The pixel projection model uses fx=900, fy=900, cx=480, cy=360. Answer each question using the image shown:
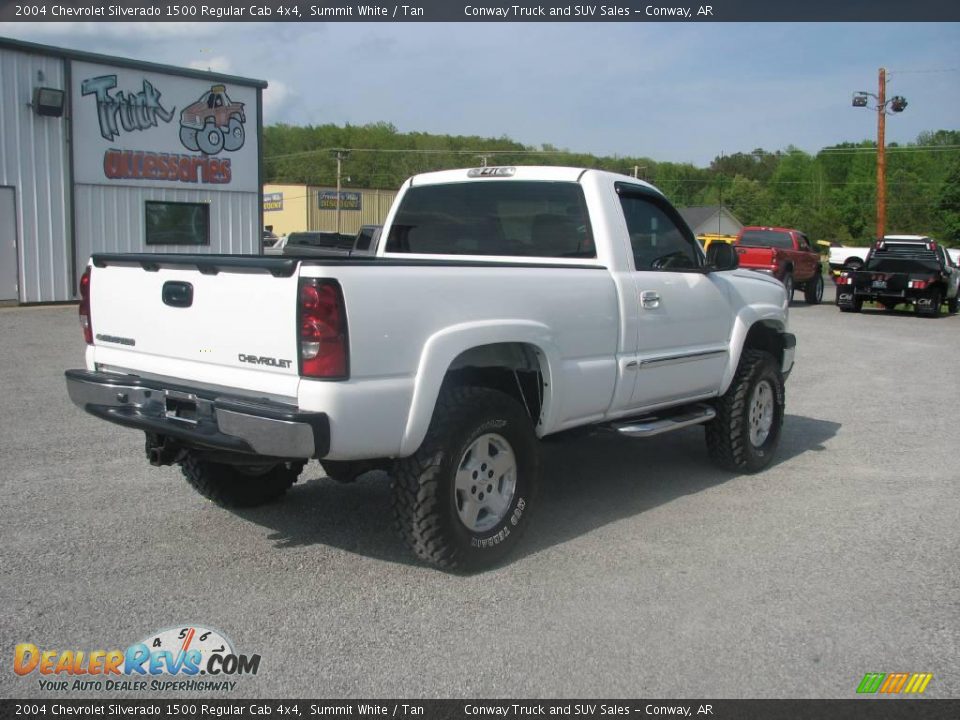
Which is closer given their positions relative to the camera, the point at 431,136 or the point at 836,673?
the point at 836,673

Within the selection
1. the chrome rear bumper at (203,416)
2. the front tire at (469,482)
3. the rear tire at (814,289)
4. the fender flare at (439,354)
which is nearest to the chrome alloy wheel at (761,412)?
the front tire at (469,482)

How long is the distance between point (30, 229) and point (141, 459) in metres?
13.5

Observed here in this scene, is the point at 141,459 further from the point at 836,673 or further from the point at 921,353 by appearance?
the point at 921,353

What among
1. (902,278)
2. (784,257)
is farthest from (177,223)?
(902,278)

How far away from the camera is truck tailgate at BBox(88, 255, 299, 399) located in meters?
3.81

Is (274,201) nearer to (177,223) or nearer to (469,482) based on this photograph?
(177,223)

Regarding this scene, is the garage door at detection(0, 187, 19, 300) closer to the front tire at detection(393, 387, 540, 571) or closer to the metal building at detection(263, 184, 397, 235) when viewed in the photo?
the front tire at detection(393, 387, 540, 571)

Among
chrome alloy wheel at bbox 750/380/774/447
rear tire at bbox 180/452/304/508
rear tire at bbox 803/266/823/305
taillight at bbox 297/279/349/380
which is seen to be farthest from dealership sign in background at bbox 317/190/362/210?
taillight at bbox 297/279/349/380

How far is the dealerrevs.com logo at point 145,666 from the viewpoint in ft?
11.0

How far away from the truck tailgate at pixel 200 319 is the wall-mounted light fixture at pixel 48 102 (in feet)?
50.0
